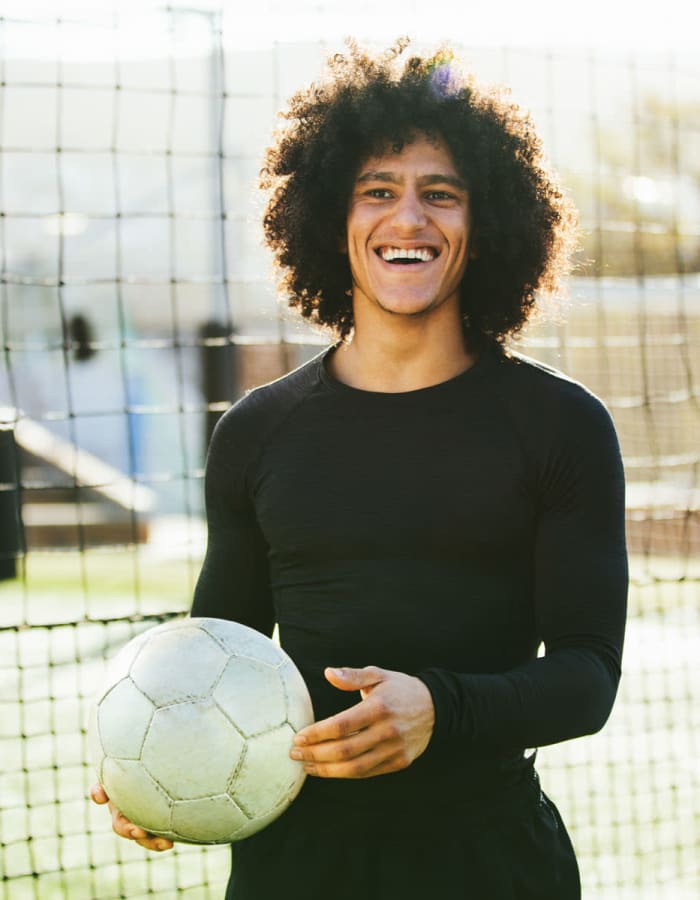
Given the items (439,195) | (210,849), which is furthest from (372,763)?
(210,849)

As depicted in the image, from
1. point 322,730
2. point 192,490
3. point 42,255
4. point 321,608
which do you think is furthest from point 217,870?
point 42,255

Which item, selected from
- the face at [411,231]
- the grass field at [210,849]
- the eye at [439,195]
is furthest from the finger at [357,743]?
the grass field at [210,849]

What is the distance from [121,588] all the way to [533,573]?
25.9 ft

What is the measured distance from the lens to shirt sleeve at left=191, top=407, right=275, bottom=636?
A: 7.54ft

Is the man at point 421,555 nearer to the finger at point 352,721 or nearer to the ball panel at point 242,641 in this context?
the finger at point 352,721

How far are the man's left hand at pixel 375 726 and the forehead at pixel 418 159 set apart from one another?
106 centimetres

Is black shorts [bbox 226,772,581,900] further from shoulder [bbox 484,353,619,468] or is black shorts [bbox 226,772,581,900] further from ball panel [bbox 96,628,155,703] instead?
shoulder [bbox 484,353,619,468]

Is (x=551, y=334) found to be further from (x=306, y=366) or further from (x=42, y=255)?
(x=306, y=366)

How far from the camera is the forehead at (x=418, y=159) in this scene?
2301 mm

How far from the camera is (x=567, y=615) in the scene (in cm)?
198

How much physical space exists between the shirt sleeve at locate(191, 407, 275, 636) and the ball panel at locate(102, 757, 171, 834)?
0.48 meters

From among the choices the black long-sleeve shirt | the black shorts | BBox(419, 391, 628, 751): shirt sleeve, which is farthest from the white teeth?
the black shorts

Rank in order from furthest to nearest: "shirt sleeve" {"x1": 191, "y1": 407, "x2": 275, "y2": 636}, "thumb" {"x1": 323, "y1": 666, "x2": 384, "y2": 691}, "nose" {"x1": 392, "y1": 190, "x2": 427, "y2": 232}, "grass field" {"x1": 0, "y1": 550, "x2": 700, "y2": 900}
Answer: "grass field" {"x1": 0, "y1": 550, "x2": 700, "y2": 900}
"shirt sleeve" {"x1": 191, "y1": 407, "x2": 275, "y2": 636}
"nose" {"x1": 392, "y1": 190, "x2": 427, "y2": 232}
"thumb" {"x1": 323, "y1": 666, "x2": 384, "y2": 691}

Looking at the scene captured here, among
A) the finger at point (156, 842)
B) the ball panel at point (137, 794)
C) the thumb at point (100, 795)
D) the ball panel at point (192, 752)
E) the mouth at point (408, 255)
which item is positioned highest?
the mouth at point (408, 255)
